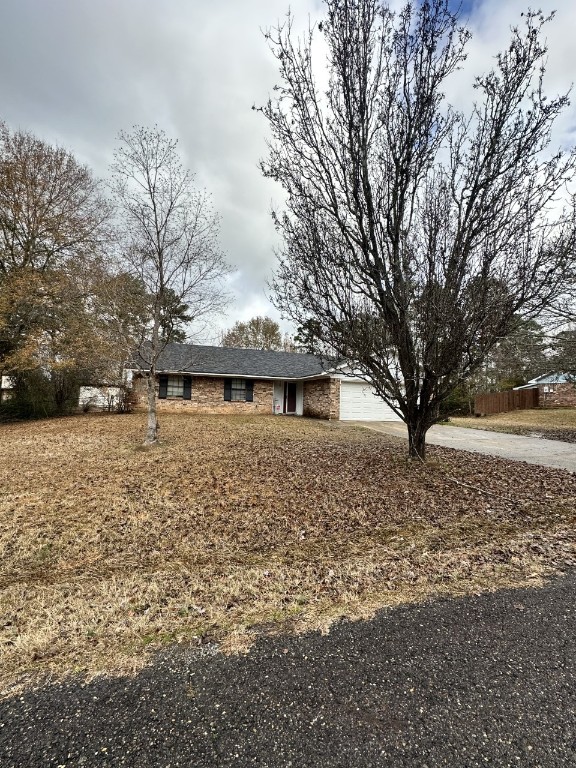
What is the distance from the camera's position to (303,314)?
695 cm

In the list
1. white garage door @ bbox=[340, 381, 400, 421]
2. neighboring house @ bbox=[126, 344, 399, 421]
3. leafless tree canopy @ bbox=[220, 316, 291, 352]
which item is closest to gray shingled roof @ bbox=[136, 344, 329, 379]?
neighboring house @ bbox=[126, 344, 399, 421]

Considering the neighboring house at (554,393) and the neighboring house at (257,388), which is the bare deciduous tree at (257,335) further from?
the neighboring house at (554,393)

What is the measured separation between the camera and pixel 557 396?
25.9 meters

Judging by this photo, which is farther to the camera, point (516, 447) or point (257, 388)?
point (257, 388)

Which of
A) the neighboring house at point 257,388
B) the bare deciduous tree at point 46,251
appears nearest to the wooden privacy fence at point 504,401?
the neighboring house at point 257,388

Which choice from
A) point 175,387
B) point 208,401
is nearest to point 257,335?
point 208,401

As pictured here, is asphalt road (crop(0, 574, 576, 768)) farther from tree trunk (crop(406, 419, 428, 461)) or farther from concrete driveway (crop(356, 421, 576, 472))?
concrete driveway (crop(356, 421, 576, 472))

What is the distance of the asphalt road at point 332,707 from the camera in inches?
57.8

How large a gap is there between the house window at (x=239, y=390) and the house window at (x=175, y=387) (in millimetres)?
1940

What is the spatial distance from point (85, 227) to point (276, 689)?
17386 millimetres

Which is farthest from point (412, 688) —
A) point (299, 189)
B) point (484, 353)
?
point (299, 189)

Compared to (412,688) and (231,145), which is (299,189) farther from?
(412,688)

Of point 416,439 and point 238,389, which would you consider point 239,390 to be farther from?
point 416,439

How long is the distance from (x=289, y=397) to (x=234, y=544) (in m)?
17.1
